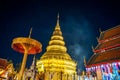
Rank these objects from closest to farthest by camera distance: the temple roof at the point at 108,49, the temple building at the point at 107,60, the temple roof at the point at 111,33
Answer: the temple building at the point at 107,60 < the temple roof at the point at 108,49 < the temple roof at the point at 111,33

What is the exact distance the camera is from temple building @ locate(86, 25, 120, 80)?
49.8 feet

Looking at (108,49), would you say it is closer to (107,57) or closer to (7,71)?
(107,57)

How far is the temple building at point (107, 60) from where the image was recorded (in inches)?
597

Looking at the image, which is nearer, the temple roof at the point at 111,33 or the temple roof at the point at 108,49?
the temple roof at the point at 108,49

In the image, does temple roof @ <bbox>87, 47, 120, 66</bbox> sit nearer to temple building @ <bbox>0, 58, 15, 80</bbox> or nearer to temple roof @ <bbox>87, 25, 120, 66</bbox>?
temple roof @ <bbox>87, 25, 120, 66</bbox>

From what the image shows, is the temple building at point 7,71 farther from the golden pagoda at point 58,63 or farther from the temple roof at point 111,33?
the golden pagoda at point 58,63

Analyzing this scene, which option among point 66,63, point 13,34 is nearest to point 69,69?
point 66,63

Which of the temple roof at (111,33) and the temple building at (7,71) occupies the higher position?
the temple roof at (111,33)

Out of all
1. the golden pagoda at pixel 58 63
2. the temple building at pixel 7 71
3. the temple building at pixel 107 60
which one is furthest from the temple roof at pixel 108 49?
the golden pagoda at pixel 58 63

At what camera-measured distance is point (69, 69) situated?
111 feet

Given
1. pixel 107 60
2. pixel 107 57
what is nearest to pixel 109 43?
pixel 107 57

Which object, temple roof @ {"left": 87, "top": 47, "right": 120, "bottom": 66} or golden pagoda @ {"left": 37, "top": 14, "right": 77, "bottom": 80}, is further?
golden pagoda @ {"left": 37, "top": 14, "right": 77, "bottom": 80}

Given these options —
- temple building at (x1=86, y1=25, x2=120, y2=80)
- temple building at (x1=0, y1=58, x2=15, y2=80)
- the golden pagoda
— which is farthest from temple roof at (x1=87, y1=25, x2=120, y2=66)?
the golden pagoda

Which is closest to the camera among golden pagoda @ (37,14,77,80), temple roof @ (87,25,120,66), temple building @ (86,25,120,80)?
temple building @ (86,25,120,80)
